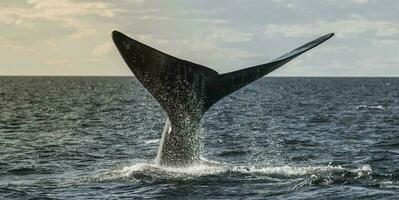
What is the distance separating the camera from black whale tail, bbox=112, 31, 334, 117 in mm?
11867

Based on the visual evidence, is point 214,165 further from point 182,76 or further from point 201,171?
point 182,76

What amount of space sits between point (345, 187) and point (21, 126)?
25749 mm

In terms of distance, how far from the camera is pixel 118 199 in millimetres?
12883

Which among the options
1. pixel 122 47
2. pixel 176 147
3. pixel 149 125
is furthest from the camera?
pixel 149 125

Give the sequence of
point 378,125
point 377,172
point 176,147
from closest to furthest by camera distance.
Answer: point 176,147 < point 377,172 < point 378,125

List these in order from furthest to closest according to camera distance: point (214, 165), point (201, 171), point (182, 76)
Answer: point (214, 165)
point (201, 171)
point (182, 76)

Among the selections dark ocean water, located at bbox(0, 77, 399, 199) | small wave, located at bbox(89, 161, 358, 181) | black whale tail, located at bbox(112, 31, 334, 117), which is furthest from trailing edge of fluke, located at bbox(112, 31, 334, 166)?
dark ocean water, located at bbox(0, 77, 399, 199)

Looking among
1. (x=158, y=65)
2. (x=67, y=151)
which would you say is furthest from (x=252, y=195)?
(x=67, y=151)

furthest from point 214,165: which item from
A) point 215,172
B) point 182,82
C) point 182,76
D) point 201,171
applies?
point 182,76

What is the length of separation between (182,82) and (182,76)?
134 mm

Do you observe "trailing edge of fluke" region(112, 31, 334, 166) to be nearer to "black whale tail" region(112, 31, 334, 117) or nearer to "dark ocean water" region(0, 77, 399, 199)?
"black whale tail" region(112, 31, 334, 117)

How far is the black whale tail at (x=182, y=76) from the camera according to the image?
11867mm

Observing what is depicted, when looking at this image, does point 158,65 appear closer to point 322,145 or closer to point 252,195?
point 252,195

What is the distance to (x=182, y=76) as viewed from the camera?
1254 centimetres
